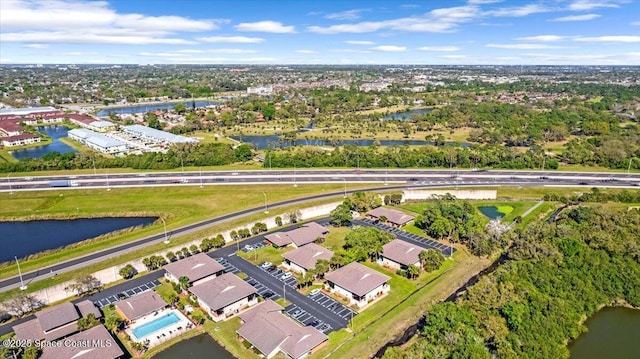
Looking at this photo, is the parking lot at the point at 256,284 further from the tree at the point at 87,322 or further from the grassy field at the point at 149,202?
the tree at the point at 87,322

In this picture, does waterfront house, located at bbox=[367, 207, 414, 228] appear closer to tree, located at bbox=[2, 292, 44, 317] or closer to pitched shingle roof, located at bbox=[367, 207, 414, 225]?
pitched shingle roof, located at bbox=[367, 207, 414, 225]

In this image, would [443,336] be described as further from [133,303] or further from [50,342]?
[50,342]

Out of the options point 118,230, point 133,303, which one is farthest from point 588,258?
point 118,230

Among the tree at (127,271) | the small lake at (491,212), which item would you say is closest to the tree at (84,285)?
the tree at (127,271)

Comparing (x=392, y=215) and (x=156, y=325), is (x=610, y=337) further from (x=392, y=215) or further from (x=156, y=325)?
(x=156, y=325)

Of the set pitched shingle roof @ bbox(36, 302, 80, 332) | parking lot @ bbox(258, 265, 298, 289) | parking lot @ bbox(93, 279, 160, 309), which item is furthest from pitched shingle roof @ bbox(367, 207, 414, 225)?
pitched shingle roof @ bbox(36, 302, 80, 332)

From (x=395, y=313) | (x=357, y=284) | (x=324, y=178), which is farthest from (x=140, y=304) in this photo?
(x=324, y=178)
